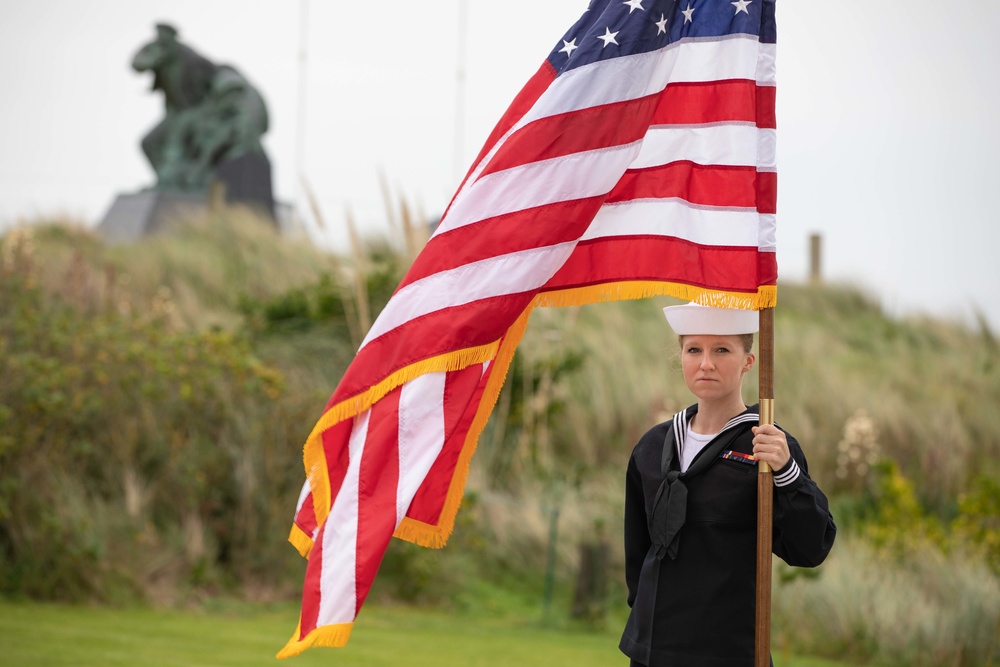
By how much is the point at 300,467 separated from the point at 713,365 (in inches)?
250

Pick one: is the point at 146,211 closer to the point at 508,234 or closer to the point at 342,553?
the point at 508,234

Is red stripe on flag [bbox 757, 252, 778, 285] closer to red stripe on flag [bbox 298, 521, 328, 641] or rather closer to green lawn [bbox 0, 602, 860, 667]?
red stripe on flag [bbox 298, 521, 328, 641]

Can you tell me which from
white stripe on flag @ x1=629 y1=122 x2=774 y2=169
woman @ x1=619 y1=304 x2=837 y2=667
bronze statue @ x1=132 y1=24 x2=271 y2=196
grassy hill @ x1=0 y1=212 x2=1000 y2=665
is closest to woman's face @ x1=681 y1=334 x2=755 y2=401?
woman @ x1=619 y1=304 x2=837 y2=667

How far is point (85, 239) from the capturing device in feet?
59.5

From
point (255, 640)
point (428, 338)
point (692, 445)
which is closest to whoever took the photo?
point (692, 445)

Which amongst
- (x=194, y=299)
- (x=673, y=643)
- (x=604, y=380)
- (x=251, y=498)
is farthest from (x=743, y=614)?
(x=194, y=299)

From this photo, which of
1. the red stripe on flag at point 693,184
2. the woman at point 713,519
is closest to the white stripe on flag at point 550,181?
the red stripe on flag at point 693,184

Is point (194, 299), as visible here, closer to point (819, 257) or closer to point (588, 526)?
point (588, 526)

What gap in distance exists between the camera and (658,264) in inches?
150

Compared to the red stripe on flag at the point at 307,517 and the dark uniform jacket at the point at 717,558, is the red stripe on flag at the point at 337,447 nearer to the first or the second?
the red stripe on flag at the point at 307,517

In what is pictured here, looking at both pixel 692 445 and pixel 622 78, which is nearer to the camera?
pixel 692 445

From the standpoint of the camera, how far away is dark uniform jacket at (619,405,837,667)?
3277 mm

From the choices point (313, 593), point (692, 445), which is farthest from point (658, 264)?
point (313, 593)

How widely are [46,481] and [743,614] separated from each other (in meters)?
6.37
